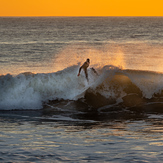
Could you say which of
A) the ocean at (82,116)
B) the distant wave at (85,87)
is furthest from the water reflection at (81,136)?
the distant wave at (85,87)

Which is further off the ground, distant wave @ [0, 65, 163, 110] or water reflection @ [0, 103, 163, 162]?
distant wave @ [0, 65, 163, 110]

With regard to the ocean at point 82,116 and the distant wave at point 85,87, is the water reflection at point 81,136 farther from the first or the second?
the distant wave at point 85,87

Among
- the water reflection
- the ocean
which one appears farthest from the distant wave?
the water reflection

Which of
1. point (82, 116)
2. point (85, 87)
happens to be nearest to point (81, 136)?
point (82, 116)

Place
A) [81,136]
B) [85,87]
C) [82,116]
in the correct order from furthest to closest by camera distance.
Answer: [85,87] < [82,116] < [81,136]

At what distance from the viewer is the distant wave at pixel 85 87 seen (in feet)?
66.7

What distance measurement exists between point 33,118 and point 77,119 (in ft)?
6.00

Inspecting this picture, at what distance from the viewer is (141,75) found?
21.5 meters

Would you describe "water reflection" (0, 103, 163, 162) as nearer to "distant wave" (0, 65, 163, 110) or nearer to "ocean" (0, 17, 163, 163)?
"ocean" (0, 17, 163, 163)

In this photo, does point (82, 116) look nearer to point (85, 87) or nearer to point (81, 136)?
point (85, 87)

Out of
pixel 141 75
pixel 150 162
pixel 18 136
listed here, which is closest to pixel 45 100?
pixel 141 75

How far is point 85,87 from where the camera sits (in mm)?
20812

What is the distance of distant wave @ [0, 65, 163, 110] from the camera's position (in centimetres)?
2034

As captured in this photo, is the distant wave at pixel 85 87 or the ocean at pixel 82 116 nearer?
the ocean at pixel 82 116
